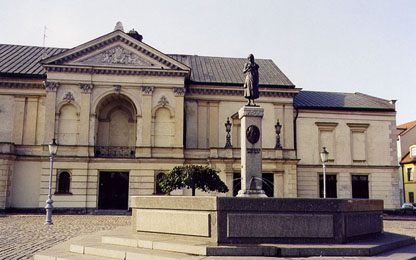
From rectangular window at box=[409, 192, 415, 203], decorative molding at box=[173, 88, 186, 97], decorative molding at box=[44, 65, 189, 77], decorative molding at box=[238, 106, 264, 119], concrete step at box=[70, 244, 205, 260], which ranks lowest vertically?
concrete step at box=[70, 244, 205, 260]

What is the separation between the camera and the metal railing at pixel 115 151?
34.9 meters

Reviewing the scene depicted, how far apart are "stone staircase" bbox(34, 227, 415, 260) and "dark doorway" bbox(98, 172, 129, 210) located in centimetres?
2296

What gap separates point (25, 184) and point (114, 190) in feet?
24.0

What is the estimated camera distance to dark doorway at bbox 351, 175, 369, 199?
38.9m

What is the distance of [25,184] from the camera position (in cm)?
3359

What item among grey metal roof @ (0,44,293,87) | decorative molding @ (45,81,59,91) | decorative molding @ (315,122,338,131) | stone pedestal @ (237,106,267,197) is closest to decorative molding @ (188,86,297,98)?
grey metal roof @ (0,44,293,87)

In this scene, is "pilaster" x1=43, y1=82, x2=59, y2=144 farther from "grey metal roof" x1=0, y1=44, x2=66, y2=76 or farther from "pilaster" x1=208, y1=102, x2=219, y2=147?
"pilaster" x1=208, y1=102, x2=219, y2=147

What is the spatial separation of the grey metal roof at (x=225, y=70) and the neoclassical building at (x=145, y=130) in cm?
30

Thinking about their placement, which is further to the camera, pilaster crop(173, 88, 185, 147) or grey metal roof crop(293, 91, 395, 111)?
grey metal roof crop(293, 91, 395, 111)

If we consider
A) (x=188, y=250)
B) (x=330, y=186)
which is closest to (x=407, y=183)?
(x=330, y=186)

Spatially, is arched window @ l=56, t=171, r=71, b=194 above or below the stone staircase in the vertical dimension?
above

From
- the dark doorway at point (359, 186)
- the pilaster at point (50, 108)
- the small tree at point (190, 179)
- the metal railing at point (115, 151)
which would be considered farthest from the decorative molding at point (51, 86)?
the dark doorway at point (359, 186)

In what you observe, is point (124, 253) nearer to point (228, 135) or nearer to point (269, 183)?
point (228, 135)

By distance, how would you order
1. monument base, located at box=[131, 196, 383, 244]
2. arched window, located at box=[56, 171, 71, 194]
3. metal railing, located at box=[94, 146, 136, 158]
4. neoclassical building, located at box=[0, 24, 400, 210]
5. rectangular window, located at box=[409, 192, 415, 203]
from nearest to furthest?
1. monument base, located at box=[131, 196, 383, 244]
2. arched window, located at box=[56, 171, 71, 194]
3. neoclassical building, located at box=[0, 24, 400, 210]
4. metal railing, located at box=[94, 146, 136, 158]
5. rectangular window, located at box=[409, 192, 415, 203]
